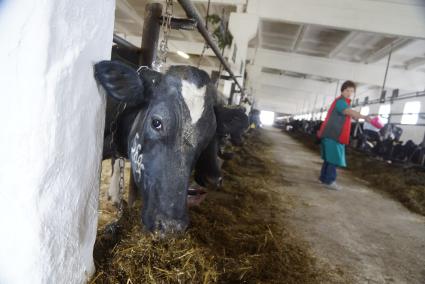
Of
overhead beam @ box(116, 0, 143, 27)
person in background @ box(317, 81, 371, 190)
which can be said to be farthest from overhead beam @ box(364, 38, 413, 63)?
overhead beam @ box(116, 0, 143, 27)

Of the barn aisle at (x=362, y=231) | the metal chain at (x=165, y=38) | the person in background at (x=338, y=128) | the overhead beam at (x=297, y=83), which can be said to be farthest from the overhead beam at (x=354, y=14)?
the overhead beam at (x=297, y=83)

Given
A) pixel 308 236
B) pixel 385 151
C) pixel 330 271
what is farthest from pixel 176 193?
pixel 385 151

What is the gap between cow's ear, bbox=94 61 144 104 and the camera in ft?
3.69

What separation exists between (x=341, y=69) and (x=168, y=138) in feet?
48.0

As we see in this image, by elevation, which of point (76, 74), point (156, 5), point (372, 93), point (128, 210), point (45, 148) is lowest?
point (128, 210)

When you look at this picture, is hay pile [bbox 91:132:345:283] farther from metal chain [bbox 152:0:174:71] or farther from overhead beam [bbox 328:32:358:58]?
overhead beam [bbox 328:32:358:58]

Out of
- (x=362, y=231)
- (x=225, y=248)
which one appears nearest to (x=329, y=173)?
(x=362, y=231)

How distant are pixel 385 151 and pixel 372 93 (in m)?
13.8

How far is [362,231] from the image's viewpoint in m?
3.78

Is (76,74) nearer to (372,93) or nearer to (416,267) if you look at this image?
(416,267)

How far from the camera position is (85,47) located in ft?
3.32

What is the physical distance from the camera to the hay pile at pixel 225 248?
1.31 m

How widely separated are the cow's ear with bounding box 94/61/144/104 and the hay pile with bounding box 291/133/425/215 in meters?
5.11

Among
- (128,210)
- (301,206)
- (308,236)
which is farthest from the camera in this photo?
(301,206)
